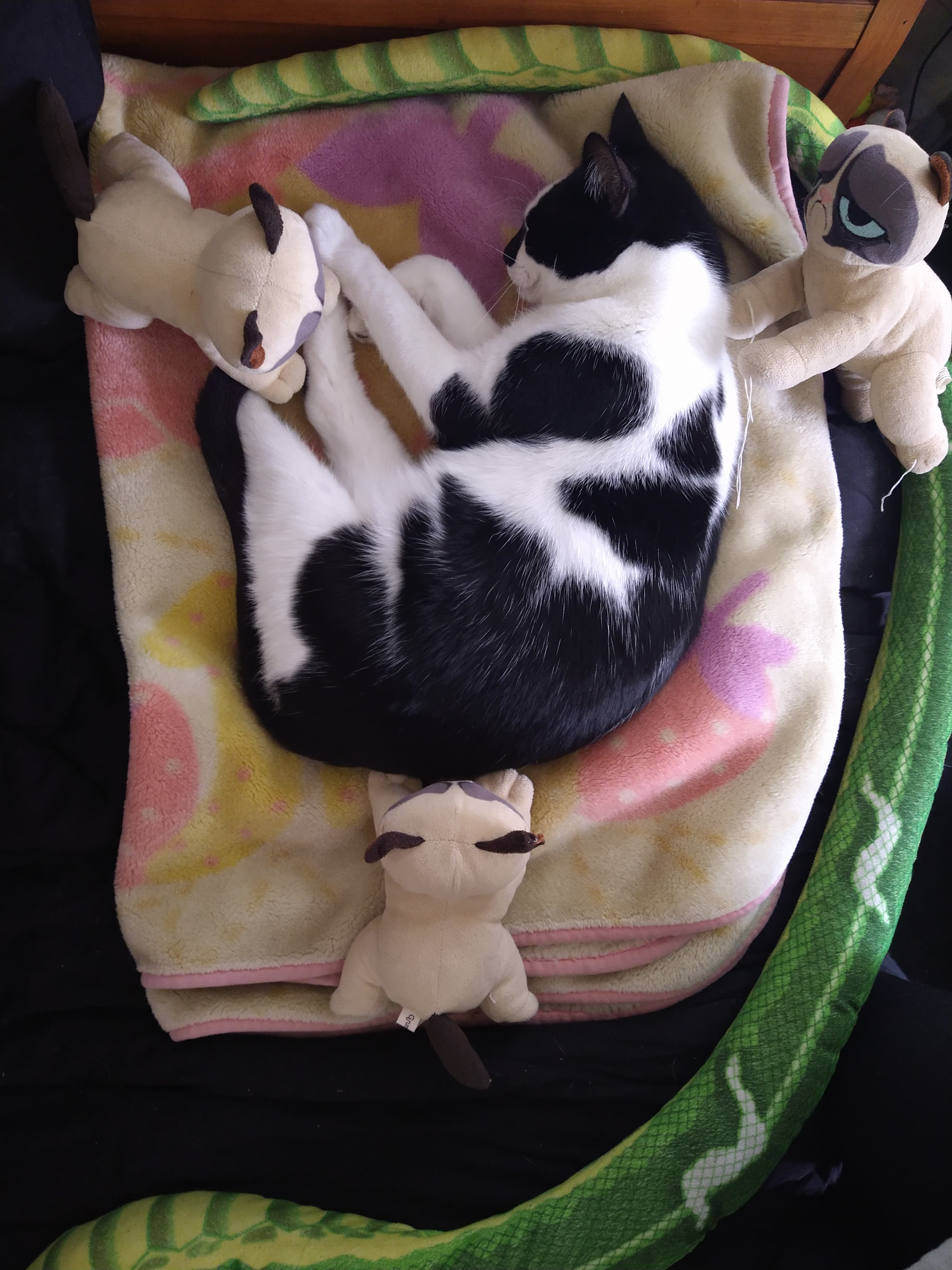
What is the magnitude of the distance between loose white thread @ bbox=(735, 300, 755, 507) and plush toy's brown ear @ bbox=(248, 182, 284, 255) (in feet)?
2.14

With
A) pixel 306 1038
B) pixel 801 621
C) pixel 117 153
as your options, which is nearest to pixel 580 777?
pixel 801 621

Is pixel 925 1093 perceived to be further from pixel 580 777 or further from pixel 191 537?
pixel 191 537

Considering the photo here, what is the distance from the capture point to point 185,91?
4.61ft

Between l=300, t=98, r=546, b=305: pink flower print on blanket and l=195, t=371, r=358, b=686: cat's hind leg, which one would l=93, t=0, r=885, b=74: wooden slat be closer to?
l=300, t=98, r=546, b=305: pink flower print on blanket

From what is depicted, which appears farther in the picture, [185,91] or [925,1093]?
[185,91]

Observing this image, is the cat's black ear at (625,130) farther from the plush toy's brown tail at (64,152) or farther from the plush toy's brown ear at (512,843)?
the plush toy's brown ear at (512,843)

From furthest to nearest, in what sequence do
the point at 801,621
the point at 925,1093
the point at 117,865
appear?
the point at 801,621 → the point at 117,865 → the point at 925,1093

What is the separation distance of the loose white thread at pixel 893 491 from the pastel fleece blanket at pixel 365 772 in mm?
117

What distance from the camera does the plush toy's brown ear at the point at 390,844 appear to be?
1045 mm

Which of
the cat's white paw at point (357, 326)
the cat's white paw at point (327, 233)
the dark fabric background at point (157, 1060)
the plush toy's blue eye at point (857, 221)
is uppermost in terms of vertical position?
the plush toy's blue eye at point (857, 221)

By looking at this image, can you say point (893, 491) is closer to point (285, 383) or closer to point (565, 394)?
point (565, 394)

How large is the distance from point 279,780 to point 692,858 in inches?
24.6

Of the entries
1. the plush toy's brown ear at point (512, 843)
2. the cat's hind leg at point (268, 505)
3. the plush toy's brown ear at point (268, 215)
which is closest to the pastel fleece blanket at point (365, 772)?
the cat's hind leg at point (268, 505)

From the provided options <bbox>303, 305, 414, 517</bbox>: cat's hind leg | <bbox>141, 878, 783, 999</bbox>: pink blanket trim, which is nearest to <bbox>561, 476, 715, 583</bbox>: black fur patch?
<bbox>303, 305, 414, 517</bbox>: cat's hind leg
